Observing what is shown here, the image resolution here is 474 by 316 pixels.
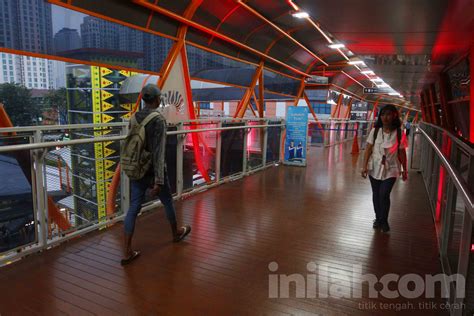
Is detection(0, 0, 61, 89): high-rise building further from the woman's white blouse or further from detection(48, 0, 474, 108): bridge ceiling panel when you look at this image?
the woman's white blouse

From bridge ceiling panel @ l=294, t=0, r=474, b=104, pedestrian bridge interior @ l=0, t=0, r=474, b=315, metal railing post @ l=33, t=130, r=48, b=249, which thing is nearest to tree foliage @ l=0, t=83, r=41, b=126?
pedestrian bridge interior @ l=0, t=0, r=474, b=315

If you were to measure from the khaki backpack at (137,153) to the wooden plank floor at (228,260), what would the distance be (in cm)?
87

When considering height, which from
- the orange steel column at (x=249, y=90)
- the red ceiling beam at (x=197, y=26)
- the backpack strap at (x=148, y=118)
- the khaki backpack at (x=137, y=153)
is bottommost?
the khaki backpack at (x=137, y=153)

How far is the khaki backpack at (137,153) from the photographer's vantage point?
3.15m

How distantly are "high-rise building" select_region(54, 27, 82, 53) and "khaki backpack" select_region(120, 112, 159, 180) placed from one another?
354 cm

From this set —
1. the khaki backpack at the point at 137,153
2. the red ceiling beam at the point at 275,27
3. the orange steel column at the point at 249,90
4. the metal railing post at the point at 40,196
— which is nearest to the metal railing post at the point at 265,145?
the red ceiling beam at the point at 275,27

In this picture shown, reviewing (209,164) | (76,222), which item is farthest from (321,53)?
(76,222)

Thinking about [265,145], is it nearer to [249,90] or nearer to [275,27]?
[275,27]

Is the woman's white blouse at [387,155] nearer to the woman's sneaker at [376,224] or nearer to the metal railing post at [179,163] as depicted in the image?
the woman's sneaker at [376,224]

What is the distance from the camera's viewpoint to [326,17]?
12.5ft

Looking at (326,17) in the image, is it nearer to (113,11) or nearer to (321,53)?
(113,11)

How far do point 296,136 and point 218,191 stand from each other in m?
3.89

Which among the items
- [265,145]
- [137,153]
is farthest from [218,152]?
[137,153]

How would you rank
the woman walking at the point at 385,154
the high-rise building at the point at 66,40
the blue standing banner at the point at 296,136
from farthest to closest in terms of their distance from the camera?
the blue standing banner at the point at 296,136 < the high-rise building at the point at 66,40 < the woman walking at the point at 385,154
